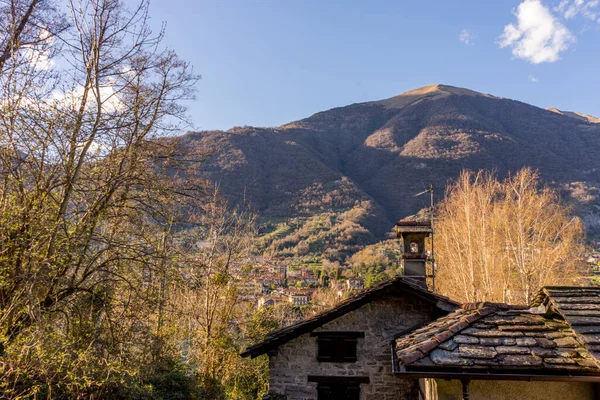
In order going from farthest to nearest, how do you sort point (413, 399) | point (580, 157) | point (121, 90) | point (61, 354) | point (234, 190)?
1. point (580, 157)
2. point (234, 190)
3. point (413, 399)
4. point (121, 90)
5. point (61, 354)

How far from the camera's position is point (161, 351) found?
11.2m

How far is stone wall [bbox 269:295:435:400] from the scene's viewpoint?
8.20 metres

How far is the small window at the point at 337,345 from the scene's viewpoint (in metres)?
8.35

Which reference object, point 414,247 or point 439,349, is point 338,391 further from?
point 414,247

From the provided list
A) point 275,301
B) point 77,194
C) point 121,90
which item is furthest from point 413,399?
point 275,301

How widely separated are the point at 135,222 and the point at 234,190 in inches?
2047

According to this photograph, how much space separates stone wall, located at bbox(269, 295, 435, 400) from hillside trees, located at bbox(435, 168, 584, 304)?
991 cm

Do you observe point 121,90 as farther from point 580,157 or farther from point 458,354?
point 580,157

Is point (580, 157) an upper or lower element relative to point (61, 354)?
upper

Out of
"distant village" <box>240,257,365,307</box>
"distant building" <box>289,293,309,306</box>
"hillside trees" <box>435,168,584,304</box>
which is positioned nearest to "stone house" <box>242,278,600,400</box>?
"distant village" <box>240,257,365,307</box>

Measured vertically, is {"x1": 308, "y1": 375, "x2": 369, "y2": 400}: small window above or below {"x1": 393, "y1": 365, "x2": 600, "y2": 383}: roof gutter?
below

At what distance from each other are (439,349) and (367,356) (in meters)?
3.33

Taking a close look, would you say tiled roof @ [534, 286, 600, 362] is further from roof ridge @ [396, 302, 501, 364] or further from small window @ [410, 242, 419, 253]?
small window @ [410, 242, 419, 253]

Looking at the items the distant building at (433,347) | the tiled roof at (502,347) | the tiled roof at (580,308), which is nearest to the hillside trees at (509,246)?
the distant building at (433,347)
